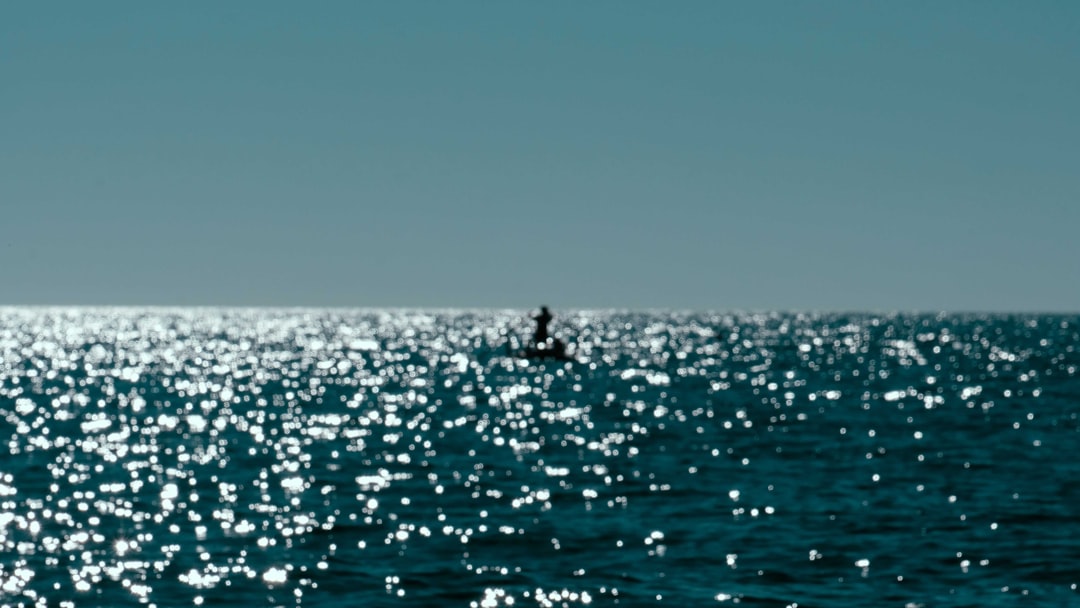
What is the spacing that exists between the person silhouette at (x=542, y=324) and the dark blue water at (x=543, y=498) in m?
17.2

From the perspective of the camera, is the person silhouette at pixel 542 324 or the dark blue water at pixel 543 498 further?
the person silhouette at pixel 542 324

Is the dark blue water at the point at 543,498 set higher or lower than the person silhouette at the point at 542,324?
lower

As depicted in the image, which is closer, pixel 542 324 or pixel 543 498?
pixel 543 498

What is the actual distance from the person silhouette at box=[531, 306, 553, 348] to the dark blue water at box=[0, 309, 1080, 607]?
17.2 m

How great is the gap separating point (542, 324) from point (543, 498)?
6751 centimetres

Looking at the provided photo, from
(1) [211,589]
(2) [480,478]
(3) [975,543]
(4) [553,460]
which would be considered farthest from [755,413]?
(1) [211,589]

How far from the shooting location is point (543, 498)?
1400 inches

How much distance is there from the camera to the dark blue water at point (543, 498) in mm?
24828

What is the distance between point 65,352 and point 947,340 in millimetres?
104807

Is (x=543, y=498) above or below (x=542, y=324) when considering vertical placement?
below

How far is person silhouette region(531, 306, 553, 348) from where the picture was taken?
97.9 metres

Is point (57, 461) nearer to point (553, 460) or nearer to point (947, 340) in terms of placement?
point (553, 460)

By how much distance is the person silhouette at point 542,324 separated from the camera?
97.9 m

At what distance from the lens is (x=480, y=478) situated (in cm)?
3969
